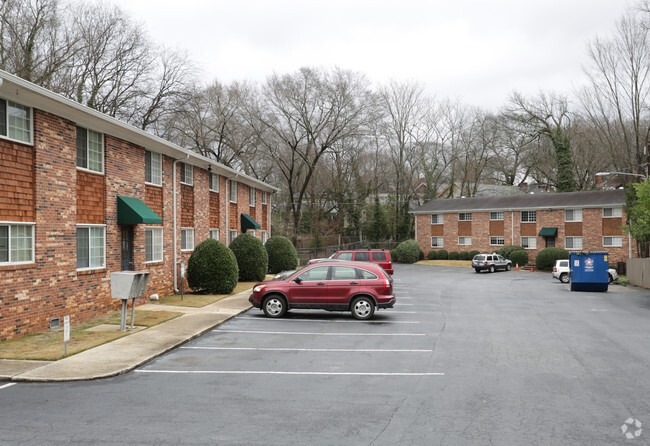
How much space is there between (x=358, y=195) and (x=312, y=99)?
1797 cm

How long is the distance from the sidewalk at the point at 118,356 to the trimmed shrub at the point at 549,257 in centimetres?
3378

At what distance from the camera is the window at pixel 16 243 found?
11.4 metres

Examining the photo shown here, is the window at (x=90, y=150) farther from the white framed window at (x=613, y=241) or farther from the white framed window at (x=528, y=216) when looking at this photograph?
the white framed window at (x=613, y=241)

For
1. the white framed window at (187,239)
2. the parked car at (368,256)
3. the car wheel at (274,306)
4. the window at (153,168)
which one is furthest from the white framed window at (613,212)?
the window at (153,168)

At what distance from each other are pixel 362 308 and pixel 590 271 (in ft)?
52.5

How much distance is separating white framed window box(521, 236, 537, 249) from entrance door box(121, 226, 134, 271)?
39.7 metres

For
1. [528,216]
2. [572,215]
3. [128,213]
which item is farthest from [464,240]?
[128,213]

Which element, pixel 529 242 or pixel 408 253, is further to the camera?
pixel 408 253

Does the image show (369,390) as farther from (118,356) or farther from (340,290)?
(340,290)

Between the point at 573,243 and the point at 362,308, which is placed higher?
the point at 573,243

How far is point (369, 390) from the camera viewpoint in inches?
316

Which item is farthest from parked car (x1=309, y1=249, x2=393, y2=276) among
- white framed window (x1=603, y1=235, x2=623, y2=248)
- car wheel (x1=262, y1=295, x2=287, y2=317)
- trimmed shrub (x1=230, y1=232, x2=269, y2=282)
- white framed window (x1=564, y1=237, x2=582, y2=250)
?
white framed window (x1=603, y1=235, x2=623, y2=248)

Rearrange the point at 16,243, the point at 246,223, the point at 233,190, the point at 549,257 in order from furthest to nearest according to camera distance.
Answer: the point at 549,257 → the point at 246,223 → the point at 233,190 → the point at 16,243

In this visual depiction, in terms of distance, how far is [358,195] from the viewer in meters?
60.2
